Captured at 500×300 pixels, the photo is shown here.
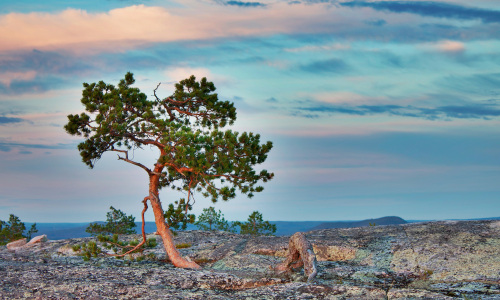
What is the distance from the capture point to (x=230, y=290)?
1786 cm

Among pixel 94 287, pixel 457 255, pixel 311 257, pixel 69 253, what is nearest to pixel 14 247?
pixel 69 253

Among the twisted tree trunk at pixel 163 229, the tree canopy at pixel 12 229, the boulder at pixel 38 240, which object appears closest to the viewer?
the twisted tree trunk at pixel 163 229

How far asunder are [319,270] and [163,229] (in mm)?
8819

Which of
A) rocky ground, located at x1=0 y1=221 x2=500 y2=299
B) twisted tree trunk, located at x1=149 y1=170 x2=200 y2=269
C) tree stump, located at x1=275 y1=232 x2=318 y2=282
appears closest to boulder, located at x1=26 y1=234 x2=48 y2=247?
rocky ground, located at x1=0 y1=221 x2=500 y2=299

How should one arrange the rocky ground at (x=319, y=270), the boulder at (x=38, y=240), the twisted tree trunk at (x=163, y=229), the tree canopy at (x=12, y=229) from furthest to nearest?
the tree canopy at (x=12, y=229) → the boulder at (x=38, y=240) → the twisted tree trunk at (x=163, y=229) → the rocky ground at (x=319, y=270)

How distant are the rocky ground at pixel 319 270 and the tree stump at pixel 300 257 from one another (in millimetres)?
456

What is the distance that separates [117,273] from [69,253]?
1461 cm

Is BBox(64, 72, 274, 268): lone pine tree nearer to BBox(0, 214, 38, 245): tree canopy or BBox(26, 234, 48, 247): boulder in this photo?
BBox(26, 234, 48, 247): boulder

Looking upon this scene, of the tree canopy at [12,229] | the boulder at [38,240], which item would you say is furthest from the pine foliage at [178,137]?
the tree canopy at [12,229]

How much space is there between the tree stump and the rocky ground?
1.50ft

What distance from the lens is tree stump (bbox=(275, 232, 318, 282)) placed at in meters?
20.2

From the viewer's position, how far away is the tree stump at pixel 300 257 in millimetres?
20203

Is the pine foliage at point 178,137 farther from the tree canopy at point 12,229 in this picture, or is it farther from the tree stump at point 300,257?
the tree canopy at point 12,229

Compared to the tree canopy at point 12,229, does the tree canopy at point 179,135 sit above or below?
above
